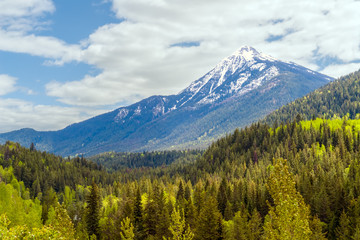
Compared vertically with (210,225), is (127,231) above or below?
above

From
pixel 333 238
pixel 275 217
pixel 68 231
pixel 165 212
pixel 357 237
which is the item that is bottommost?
pixel 333 238

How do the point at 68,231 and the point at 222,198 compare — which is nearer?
the point at 68,231

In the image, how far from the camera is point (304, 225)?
2978cm

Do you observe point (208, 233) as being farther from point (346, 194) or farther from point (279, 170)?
point (346, 194)

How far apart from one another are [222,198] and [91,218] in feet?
160


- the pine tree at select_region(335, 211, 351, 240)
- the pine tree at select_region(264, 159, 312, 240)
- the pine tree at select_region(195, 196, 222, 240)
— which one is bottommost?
the pine tree at select_region(335, 211, 351, 240)

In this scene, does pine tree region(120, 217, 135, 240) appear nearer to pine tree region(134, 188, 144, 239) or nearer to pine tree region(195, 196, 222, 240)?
pine tree region(134, 188, 144, 239)

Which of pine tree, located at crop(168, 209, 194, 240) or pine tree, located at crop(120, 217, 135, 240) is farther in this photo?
pine tree, located at crop(120, 217, 135, 240)

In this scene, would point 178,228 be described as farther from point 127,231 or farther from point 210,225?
point 210,225

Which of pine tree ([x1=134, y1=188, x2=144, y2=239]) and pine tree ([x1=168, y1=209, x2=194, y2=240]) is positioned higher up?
pine tree ([x1=168, y1=209, x2=194, y2=240])

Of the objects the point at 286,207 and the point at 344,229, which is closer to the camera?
the point at 286,207

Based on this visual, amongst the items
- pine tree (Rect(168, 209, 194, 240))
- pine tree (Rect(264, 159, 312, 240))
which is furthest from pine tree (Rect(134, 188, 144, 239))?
pine tree (Rect(264, 159, 312, 240))

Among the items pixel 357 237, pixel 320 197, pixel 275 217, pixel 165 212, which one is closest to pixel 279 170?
pixel 275 217

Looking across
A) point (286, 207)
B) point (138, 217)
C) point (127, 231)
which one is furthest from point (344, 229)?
point (286, 207)
